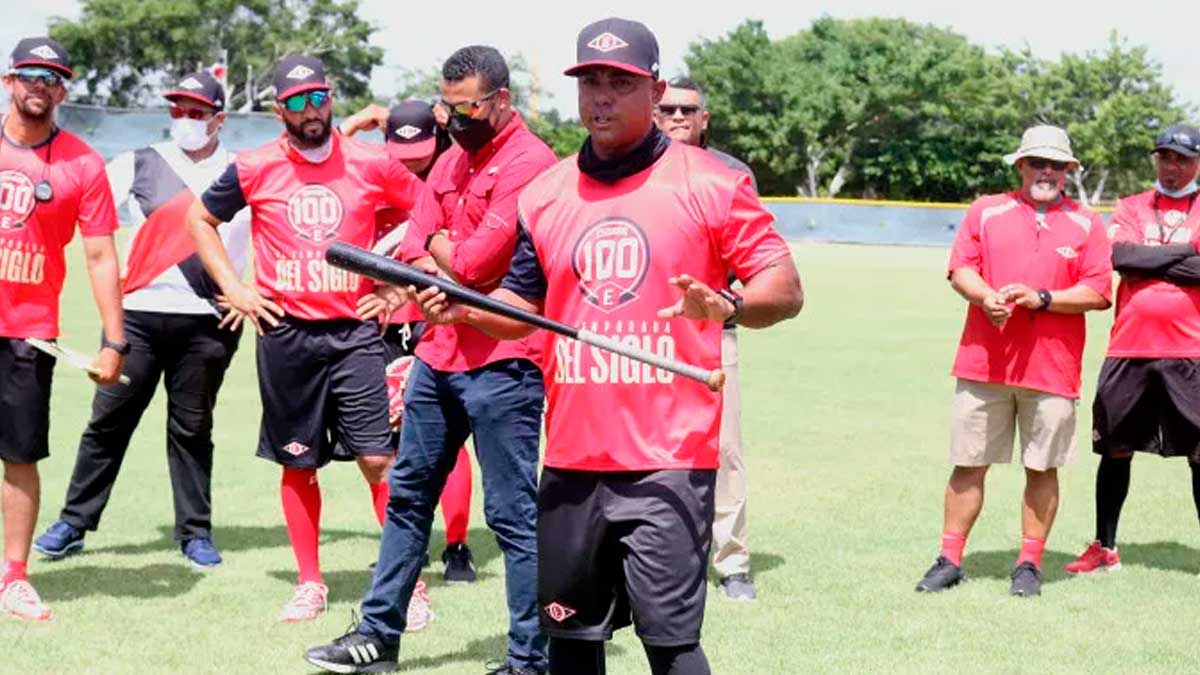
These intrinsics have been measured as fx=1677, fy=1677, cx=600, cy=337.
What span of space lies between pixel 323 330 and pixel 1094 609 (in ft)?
12.8

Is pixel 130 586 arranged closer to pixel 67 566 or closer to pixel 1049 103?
pixel 67 566

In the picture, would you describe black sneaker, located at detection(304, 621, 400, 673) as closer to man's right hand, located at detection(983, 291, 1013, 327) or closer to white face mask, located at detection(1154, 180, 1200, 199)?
man's right hand, located at detection(983, 291, 1013, 327)

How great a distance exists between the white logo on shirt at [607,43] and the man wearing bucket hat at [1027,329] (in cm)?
400

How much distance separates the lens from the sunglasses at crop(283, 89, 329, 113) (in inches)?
290

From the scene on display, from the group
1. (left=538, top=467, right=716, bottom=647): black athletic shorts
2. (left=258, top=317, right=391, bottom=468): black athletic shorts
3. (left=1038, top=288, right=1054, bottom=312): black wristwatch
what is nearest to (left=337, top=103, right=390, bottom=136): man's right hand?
(left=258, top=317, right=391, bottom=468): black athletic shorts

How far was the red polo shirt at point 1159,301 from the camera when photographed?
9141 millimetres

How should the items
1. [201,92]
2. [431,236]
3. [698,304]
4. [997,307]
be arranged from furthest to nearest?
[201,92]
[997,307]
[431,236]
[698,304]

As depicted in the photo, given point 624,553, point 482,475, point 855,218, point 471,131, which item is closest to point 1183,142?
point 471,131

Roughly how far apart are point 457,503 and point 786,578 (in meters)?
1.73

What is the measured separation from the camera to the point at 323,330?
24.5 ft

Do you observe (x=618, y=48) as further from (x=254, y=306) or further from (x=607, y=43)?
(x=254, y=306)

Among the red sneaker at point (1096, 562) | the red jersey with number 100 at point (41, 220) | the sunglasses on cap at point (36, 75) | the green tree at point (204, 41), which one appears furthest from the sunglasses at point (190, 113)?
the green tree at point (204, 41)

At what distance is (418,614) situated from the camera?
7.42 metres

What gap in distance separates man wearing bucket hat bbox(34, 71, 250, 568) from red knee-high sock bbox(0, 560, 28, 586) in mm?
1315
